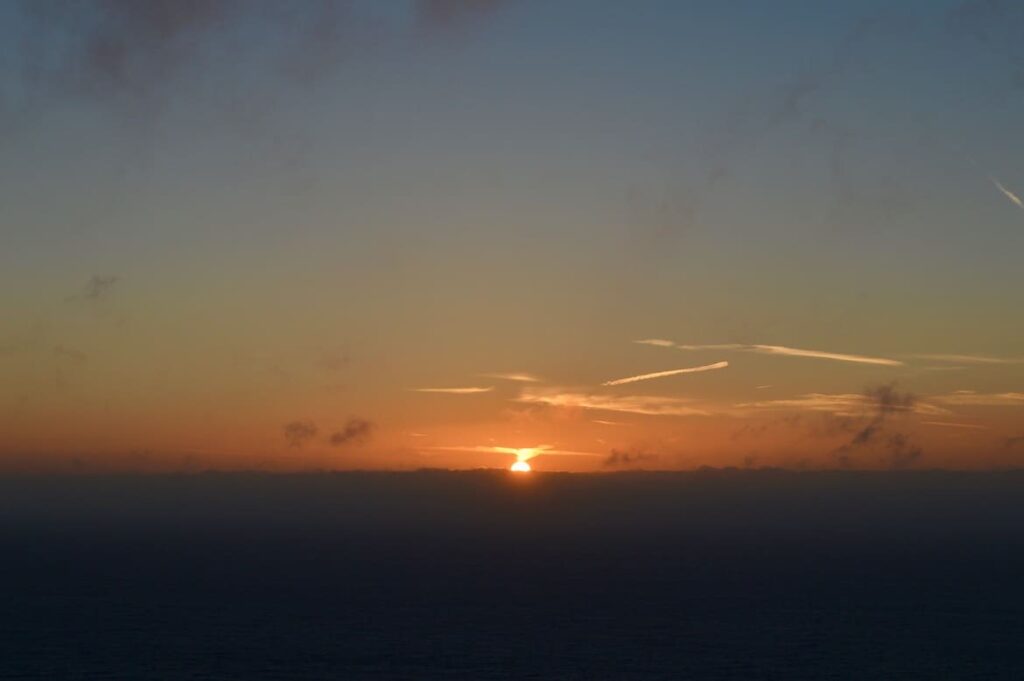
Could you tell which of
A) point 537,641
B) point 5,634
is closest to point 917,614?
point 537,641

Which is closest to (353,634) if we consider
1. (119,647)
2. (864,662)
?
(119,647)

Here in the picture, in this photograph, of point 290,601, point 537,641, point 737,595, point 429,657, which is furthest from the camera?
point 737,595

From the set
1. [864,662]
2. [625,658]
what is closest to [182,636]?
[625,658]

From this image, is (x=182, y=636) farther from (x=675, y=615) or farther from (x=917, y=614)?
(x=917, y=614)

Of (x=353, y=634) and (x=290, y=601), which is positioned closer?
(x=353, y=634)

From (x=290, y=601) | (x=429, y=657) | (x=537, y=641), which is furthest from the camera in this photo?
(x=290, y=601)

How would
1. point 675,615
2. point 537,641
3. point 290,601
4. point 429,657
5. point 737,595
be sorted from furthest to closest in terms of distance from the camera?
point 737,595 → point 290,601 → point 675,615 → point 537,641 → point 429,657

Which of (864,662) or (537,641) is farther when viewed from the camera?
(537,641)

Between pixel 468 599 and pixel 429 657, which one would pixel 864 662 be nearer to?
pixel 429 657

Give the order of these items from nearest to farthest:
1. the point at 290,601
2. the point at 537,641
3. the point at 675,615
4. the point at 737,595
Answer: the point at 537,641
the point at 675,615
the point at 290,601
the point at 737,595
